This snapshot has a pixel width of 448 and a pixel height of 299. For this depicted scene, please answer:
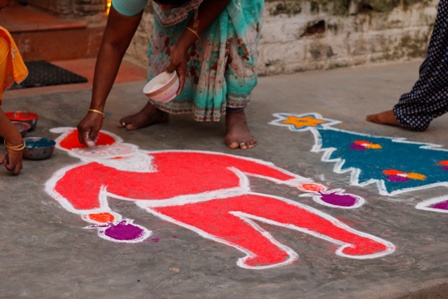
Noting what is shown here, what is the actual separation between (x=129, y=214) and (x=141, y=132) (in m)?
1.19

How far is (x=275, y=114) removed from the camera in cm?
488

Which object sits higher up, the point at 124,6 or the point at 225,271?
the point at 124,6

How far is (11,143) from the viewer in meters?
3.57

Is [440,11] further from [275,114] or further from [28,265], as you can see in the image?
[28,265]

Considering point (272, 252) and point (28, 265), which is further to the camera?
point (272, 252)

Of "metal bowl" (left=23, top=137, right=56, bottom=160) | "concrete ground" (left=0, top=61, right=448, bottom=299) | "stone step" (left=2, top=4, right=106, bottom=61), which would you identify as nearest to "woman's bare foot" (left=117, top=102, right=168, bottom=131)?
"concrete ground" (left=0, top=61, right=448, bottom=299)

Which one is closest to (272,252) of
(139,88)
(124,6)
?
(124,6)

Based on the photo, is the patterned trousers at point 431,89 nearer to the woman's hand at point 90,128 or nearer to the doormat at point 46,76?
the woman's hand at point 90,128

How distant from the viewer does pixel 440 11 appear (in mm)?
4410

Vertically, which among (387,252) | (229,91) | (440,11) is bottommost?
(387,252)

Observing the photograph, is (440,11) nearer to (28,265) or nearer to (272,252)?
(272,252)

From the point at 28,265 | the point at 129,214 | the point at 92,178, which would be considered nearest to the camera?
the point at 28,265

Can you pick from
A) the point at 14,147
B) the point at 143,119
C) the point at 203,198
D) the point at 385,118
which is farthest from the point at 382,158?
the point at 14,147

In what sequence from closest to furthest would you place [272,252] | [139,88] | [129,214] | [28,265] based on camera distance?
1. [28,265]
2. [272,252]
3. [129,214]
4. [139,88]
